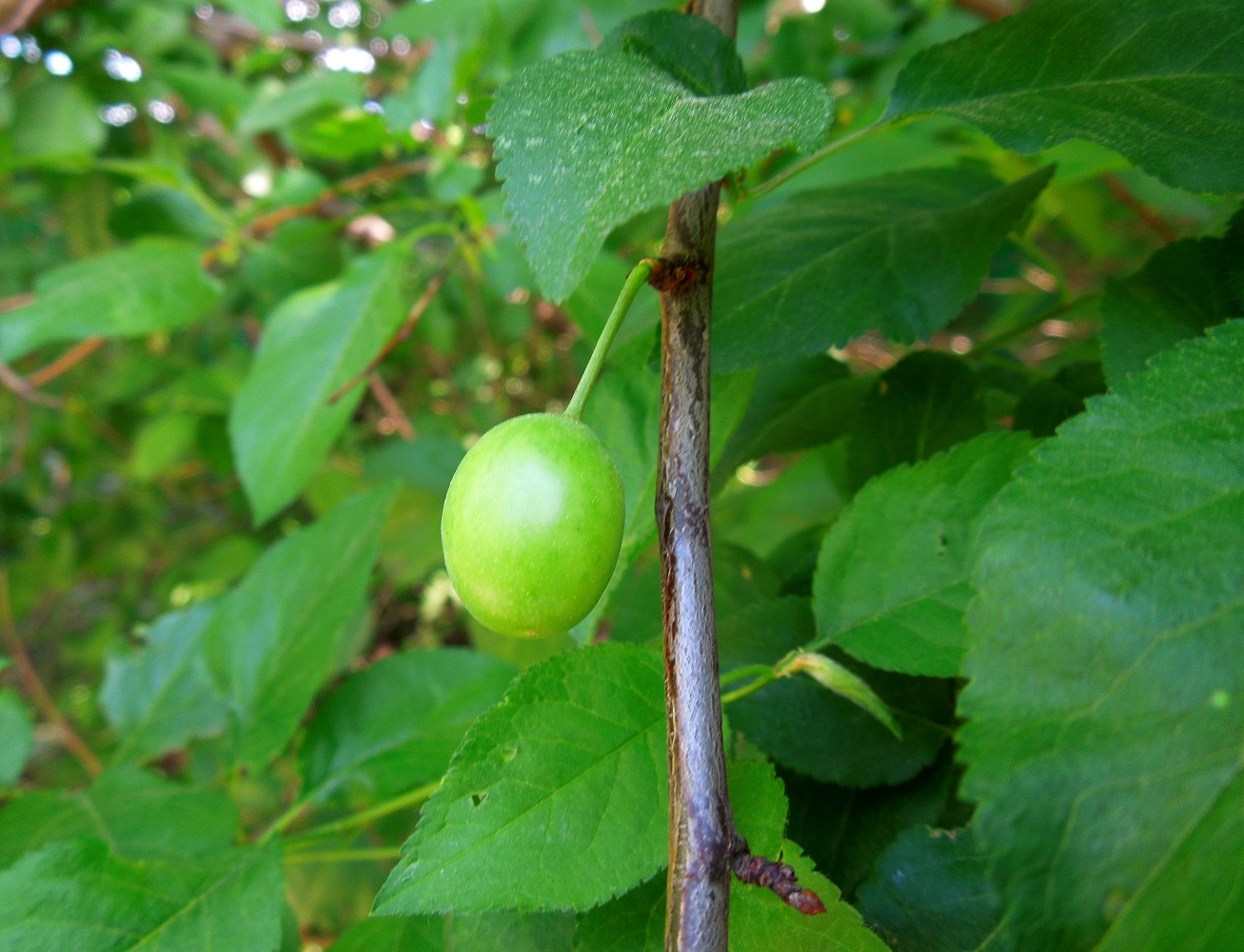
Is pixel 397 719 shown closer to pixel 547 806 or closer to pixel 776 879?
pixel 547 806

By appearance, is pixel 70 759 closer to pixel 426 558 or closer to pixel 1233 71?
pixel 426 558

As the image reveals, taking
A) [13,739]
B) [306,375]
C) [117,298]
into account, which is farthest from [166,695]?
[117,298]

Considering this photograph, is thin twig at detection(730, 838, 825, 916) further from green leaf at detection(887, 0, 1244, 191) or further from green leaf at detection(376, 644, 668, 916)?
green leaf at detection(887, 0, 1244, 191)

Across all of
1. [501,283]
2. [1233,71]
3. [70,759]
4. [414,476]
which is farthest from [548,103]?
[70,759]

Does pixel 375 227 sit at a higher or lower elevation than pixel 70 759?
higher

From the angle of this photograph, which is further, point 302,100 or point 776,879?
point 302,100

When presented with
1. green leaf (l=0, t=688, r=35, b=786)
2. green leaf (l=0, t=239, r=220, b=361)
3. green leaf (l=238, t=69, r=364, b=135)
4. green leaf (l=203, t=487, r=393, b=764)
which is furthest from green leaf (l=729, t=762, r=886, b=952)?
green leaf (l=238, t=69, r=364, b=135)
